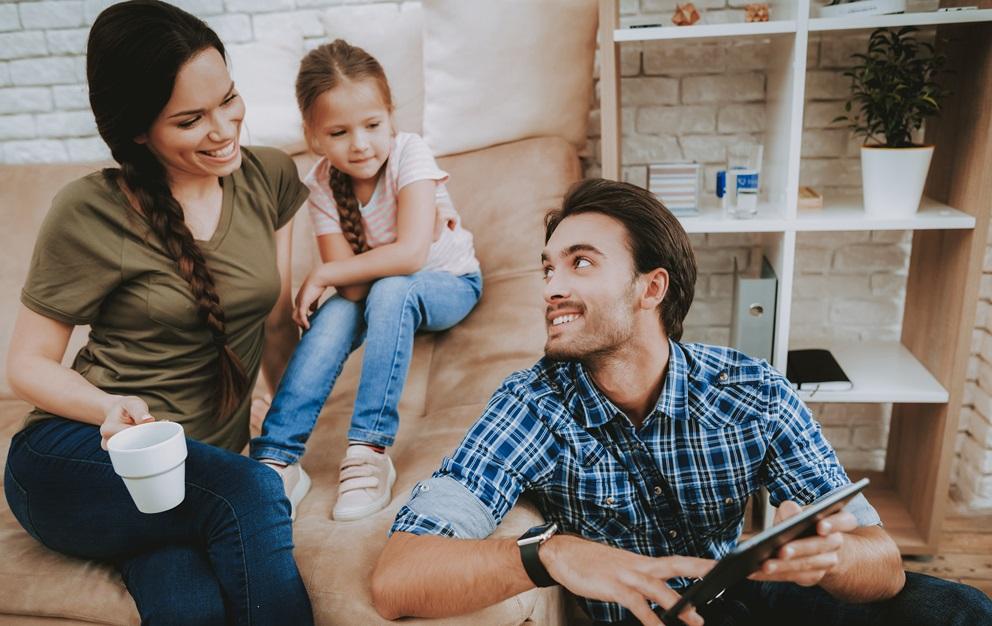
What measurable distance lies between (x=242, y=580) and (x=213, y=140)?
2.42 feet

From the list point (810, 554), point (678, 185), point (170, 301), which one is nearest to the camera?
point (810, 554)

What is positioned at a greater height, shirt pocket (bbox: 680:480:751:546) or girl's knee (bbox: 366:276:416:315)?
girl's knee (bbox: 366:276:416:315)

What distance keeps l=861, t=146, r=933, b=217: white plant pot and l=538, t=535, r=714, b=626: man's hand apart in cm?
114

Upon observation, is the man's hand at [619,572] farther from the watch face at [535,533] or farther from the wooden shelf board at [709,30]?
the wooden shelf board at [709,30]

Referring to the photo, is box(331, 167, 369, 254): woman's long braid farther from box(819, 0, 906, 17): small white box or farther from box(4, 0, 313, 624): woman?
box(819, 0, 906, 17): small white box

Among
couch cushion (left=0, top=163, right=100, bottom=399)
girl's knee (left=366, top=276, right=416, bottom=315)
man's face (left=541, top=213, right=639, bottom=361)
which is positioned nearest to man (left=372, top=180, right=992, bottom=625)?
man's face (left=541, top=213, right=639, bottom=361)

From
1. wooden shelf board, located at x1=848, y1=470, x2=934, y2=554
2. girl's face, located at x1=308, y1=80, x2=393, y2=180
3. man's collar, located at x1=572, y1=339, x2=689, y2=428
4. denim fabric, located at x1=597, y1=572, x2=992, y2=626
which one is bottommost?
wooden shelf board, located at x1=848, y1=470, x2=934, y2=554

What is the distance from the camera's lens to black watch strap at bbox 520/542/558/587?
1.03 metres

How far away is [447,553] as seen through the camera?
1053 mm

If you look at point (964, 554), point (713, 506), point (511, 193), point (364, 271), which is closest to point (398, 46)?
point (511, 193)

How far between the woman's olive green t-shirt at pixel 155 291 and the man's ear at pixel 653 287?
73 cm

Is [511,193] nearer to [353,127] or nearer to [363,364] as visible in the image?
[353,127]

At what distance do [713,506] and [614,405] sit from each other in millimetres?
232

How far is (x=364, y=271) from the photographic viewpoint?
5.36 ft
